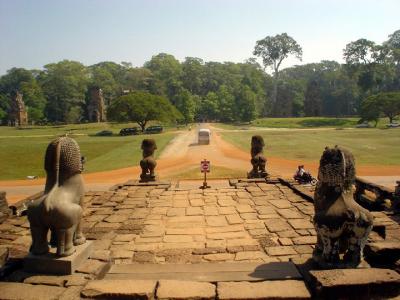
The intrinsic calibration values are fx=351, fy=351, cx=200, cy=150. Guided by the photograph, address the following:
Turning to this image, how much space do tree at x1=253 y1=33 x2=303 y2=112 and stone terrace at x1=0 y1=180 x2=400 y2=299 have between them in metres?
69.6

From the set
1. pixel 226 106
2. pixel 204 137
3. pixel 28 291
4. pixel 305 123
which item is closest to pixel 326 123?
pixel 305 123

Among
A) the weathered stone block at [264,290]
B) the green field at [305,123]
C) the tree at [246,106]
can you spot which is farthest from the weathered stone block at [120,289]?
the tree at [246,106]

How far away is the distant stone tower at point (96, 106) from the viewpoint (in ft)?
215

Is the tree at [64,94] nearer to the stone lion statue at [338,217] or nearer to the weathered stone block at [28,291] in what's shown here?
the weathered stone block at [28,291]

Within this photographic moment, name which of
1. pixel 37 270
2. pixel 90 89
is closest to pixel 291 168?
pixel 37 270

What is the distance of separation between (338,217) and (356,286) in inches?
32.0

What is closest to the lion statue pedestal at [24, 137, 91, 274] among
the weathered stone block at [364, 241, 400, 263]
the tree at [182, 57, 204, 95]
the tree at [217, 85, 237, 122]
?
the weathered stone block at [364, 241, 400, 263]

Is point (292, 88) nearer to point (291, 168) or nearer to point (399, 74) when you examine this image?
point (399, 74)

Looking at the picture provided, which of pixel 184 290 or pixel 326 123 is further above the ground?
pixel 326 123

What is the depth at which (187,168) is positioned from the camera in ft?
66.8

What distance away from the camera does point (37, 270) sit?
455cm

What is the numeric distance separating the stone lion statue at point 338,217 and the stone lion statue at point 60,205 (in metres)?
3.22

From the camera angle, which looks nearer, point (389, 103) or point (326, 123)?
point (389, 103)

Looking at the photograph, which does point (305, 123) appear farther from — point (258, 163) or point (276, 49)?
point (258, 163)
